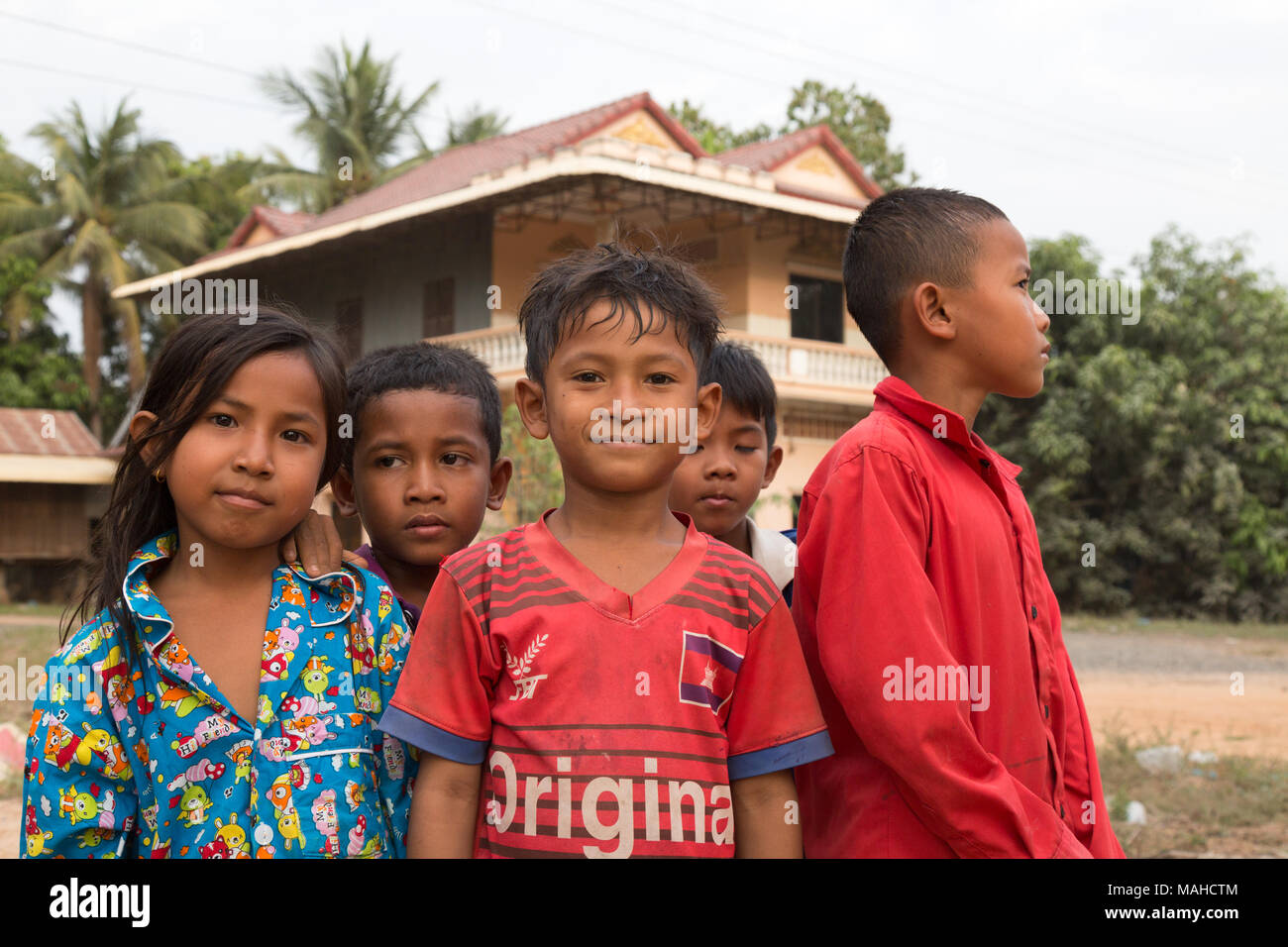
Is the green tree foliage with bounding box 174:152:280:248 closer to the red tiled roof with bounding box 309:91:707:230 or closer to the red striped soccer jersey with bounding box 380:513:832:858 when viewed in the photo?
the red tiled roof with bounding box 309:91:707:230

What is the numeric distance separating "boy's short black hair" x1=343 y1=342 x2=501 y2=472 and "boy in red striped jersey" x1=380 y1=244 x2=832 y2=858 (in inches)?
27.5

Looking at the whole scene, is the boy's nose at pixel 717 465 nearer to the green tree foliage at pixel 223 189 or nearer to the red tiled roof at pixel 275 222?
the red tiled roof at pixel 275 222

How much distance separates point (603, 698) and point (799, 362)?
48.3 ft

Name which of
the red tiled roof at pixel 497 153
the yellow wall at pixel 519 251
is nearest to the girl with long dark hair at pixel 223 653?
the red tiled roof at pixel 497 153

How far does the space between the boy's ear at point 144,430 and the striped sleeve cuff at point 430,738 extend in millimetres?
584

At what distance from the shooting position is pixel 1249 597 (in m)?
18.0

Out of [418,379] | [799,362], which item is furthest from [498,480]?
[799,362]

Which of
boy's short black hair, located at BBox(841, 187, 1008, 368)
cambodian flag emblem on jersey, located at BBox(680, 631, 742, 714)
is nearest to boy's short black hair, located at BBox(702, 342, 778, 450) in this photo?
boy's short black hair, located at BBox(841, 187, 1008, 368)

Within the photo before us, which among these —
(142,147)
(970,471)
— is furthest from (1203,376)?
(142,147)

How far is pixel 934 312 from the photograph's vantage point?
6.35 feet

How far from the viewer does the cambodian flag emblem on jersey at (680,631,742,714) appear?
5.31 feet

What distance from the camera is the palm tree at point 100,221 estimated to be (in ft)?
78.9
